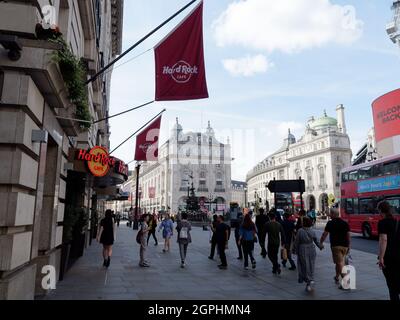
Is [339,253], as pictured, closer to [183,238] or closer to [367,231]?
[183,238]

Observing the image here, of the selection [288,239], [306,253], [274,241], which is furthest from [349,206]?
[306,253]

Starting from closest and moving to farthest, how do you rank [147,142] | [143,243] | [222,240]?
[222,240]
[143,243]
[147,142]

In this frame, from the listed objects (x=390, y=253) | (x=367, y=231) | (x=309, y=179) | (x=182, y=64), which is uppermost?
(x=309, y=179)

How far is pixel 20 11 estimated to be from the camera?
215 inches

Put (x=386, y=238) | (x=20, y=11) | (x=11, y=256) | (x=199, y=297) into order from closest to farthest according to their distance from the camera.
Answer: (x=11, y=256)
(x=20, y=11)
(x=386, y=238)
(x=199, y=297)

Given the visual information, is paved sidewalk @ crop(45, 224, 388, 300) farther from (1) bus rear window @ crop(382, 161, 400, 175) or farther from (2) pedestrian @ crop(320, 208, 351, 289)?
(1) bus rear window @ crop(382, 161, 400, 175)

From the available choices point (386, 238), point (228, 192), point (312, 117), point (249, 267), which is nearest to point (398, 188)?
point (249, 267)

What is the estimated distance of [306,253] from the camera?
8.37 m

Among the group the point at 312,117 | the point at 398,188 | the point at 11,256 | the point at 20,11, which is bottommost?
the point at 11,256

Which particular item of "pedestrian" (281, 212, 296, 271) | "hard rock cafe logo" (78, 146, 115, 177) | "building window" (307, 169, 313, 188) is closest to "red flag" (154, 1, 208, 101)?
"hard rock cafe logo" (78, 146, 115, 177)

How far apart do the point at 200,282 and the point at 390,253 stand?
15.8 ft

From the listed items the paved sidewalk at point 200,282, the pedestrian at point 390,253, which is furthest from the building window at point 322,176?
the pedestrian at point 390,253
